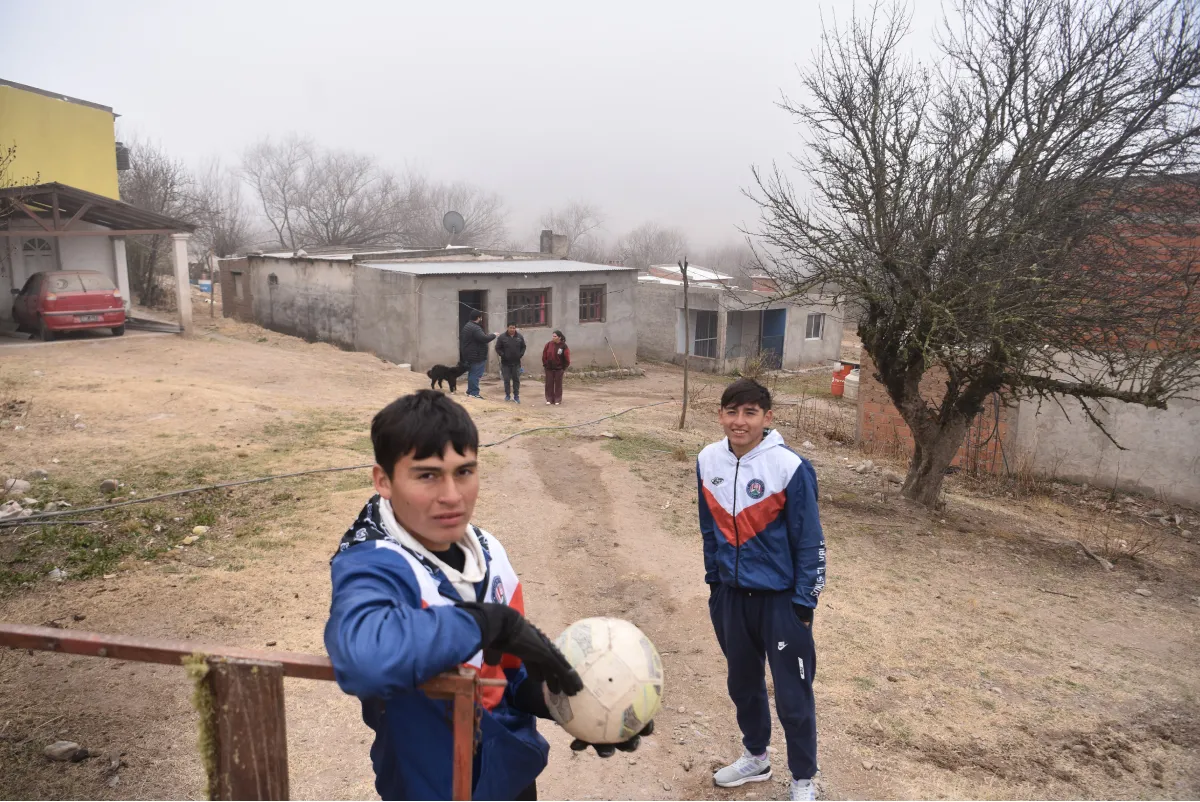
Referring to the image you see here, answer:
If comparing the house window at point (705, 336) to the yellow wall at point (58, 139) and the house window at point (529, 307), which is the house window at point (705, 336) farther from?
the yellow wall at point (58, 139)

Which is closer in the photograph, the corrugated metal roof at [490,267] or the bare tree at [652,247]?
the corrugated metal roof at [490,267]

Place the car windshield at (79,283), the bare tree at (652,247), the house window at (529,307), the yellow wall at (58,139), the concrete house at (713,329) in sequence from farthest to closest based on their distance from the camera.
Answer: the bare tree at (652,247) → the concrete house at (713,329) → the house window at (529,307) → the yellow wall at (58,139) → the car windshield at (79,283)

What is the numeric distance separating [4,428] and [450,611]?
10.2 meters

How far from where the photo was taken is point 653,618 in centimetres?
599

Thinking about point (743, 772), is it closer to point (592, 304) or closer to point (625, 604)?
point (625, 604)

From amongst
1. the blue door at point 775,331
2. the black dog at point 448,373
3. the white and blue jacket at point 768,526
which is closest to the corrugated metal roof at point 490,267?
the black dog at point 448,373

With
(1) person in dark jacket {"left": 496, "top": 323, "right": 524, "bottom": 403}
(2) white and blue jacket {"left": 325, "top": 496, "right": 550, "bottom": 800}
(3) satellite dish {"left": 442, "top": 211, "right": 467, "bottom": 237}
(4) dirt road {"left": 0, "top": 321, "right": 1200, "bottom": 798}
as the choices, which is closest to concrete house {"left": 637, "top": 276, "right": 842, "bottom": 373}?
(3) satellite dish {"left": 442, "top": 211, "right": 467, "bottom": 237}

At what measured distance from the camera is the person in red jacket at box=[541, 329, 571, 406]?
1642cm

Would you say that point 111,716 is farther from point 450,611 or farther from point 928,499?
point 928,499

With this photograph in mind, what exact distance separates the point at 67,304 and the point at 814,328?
80.8 ft

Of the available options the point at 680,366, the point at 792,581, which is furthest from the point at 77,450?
the point at 680,366

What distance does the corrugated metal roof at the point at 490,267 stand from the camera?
70.1 feet

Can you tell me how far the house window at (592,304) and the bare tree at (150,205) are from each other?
45.4 ft

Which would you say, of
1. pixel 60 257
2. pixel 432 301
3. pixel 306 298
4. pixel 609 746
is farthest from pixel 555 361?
pixel 609 746
